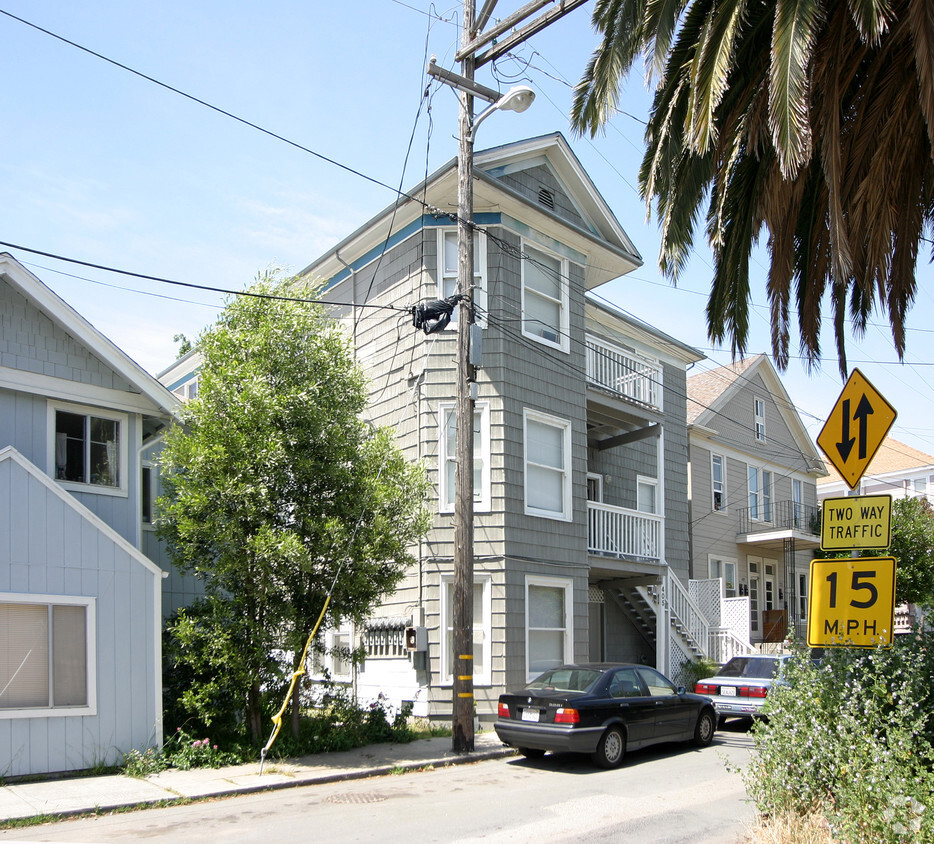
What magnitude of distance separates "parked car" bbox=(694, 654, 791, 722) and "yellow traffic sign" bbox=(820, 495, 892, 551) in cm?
970

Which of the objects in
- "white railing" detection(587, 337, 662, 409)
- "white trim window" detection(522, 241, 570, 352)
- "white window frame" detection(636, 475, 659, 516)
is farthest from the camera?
"white window frame" detection(636, 475, 659, 516)

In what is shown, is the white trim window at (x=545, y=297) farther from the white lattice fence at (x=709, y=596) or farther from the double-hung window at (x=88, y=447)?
the white lattice fence at (x=709, y=596)

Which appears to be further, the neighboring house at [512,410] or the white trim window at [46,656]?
the neighboring house at [512,410]

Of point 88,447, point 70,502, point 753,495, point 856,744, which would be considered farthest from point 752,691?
point 753,495

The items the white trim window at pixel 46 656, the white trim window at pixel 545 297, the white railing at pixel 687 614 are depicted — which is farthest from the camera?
the white railing at pixel 687 614

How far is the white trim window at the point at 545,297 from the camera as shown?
18.9m

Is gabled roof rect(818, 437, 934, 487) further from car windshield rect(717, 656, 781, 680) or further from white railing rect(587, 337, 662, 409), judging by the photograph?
car windshield rect(717, 656, 781, 680)

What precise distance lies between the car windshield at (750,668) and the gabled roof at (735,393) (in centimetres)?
1063

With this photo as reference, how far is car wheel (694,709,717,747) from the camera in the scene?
14.6 m

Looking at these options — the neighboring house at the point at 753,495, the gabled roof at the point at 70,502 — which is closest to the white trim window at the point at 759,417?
the neighboring house at the point at 753,495

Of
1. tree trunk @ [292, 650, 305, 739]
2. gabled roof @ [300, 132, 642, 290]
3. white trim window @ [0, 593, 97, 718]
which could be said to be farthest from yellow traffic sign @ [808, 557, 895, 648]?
gabled roof @ [300, 132, 642, 290]

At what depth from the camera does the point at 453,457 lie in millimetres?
18016

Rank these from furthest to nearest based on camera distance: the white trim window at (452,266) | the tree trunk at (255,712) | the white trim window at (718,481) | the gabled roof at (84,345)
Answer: the white trim window at (718,481), the white trim window at (452,266), the gabled roof at (84,345), the tree trunk at (255,712)

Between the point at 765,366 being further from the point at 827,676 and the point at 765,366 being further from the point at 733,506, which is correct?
the point at 827,676
